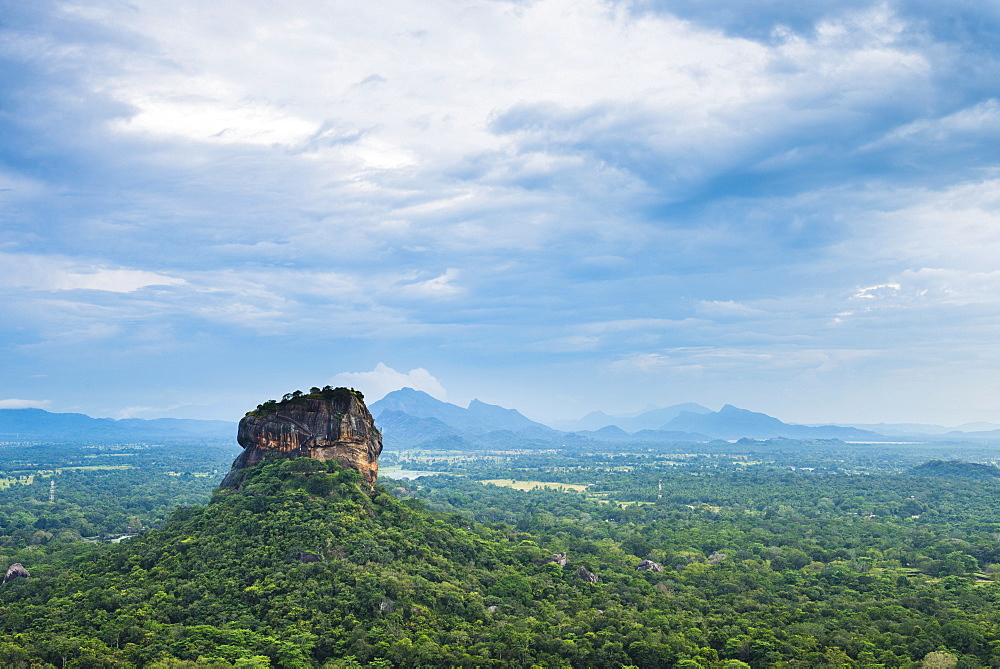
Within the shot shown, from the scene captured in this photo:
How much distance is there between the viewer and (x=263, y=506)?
48094 millimetres

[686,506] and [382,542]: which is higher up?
[382,542]

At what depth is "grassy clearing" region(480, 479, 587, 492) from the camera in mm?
145750

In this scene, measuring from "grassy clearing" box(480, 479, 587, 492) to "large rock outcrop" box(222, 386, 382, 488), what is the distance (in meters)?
90.5

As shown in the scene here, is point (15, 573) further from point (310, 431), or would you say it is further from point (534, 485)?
point (534, 485)

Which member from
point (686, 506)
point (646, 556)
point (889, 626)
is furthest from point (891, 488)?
point (889, 626)

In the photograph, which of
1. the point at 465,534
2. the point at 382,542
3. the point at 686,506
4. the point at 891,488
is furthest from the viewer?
the point at 891,488

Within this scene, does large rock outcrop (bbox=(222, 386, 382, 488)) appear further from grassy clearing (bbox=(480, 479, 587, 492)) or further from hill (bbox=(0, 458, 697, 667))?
grassy clearing (bbox=(480, 479, 587, 492))

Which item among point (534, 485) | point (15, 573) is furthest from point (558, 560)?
point (534, 485)

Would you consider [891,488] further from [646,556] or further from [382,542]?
[382,542]

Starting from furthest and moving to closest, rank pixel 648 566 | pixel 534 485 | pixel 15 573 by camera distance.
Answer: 1. pixel 534 485
2. pixel 648 566
3. pixel 15 573

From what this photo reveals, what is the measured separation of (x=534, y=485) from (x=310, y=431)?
104525 mm

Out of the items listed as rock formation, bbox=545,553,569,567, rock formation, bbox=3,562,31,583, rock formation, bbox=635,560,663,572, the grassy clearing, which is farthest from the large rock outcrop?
the grassy clearing

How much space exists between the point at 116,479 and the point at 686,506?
392ft

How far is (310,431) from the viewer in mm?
54500
